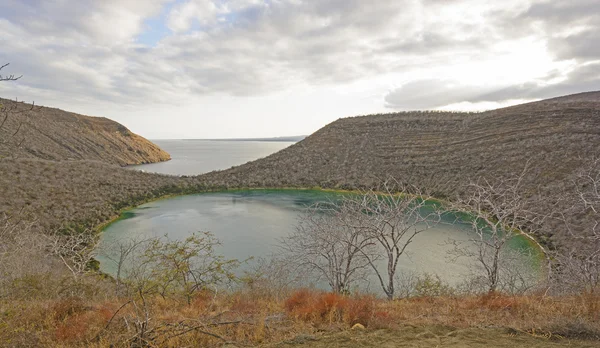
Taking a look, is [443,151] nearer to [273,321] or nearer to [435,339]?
[435,339]

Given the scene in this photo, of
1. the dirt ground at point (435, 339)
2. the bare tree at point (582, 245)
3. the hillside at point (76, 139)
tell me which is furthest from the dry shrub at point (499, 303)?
the hillside at point (76, 139)

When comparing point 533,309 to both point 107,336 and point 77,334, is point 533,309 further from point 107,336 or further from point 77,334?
point 77,334

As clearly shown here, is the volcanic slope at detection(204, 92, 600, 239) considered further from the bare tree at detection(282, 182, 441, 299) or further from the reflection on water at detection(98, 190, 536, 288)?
the bare tree at detection(282, 182, 441, 299)

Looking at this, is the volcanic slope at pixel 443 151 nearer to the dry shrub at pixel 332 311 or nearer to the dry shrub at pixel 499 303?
the dry shrub at pixel 499 303

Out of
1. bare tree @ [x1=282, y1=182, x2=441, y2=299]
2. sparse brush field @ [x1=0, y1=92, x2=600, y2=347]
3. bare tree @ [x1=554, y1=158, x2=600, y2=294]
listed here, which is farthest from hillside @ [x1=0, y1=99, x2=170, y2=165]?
bare tree @ [x1=554, y1=158, x2=600, y2=294]

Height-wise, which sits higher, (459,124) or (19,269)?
(459,124)

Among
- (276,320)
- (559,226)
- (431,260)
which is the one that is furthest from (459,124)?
(276,320)

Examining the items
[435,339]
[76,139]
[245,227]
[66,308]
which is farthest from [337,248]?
[76,139]
